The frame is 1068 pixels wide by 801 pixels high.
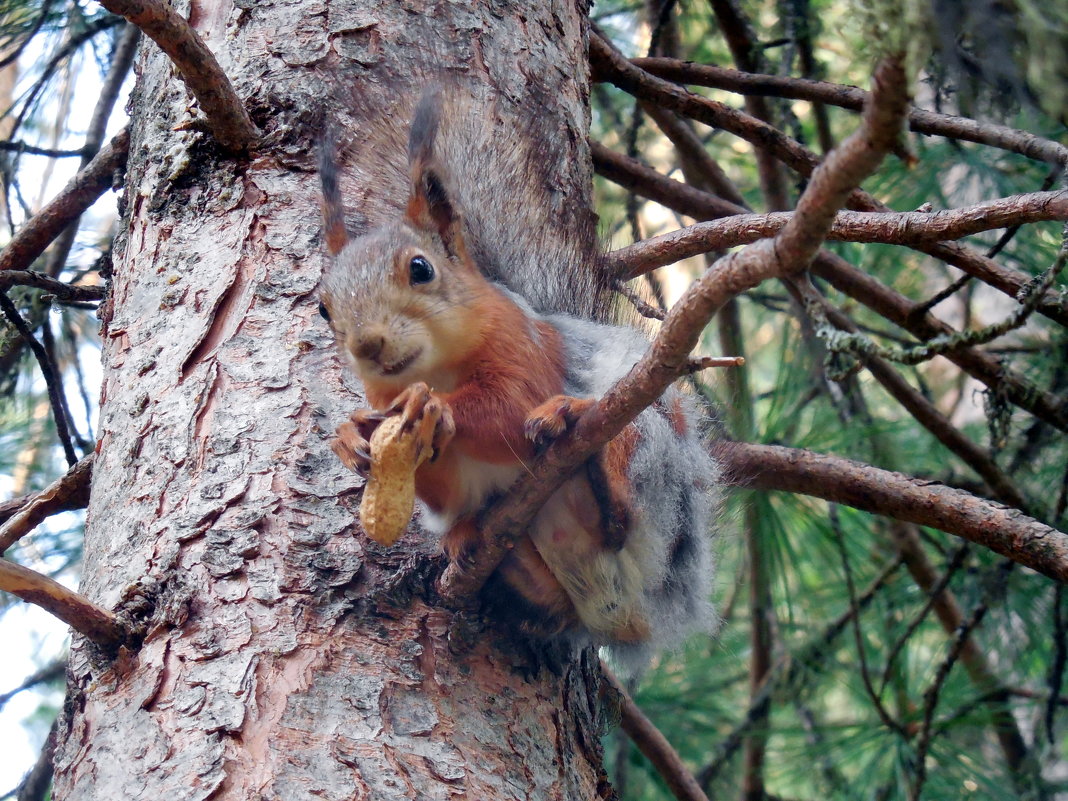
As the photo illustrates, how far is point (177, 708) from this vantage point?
1054 millimetres

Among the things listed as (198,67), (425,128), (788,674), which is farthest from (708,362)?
(788,674)

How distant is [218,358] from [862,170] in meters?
0.93

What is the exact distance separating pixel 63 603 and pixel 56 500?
18.0 inches

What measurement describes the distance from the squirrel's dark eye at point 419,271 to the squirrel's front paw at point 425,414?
20cm

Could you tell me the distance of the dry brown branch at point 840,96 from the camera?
1.30 metres

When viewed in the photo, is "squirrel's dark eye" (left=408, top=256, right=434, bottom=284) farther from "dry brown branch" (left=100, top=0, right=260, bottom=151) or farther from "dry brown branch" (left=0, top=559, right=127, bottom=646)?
"dry brown branch" (left=0, top=559, right=127, bottom=646)

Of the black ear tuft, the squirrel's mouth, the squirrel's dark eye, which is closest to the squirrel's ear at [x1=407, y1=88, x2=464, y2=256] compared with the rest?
the black ear tuft

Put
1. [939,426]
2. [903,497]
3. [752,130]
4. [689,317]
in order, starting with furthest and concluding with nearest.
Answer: [939,426], [752,130], [903,497], [689,317]

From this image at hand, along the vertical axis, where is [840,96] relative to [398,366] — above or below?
above

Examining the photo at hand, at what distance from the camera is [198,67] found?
Answer: 1.29m

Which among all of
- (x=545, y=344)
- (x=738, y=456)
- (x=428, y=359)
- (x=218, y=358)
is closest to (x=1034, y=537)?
(x=738, y=456)

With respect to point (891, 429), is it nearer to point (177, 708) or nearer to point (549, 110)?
point (549, 110)

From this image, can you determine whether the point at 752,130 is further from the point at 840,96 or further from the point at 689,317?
the point at 689,317

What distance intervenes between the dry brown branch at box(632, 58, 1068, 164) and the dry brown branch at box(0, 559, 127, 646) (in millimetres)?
1121
